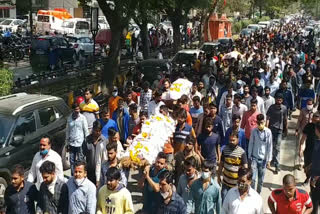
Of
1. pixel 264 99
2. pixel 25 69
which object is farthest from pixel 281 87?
pixel 25 69

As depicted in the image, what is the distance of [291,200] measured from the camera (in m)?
5.73

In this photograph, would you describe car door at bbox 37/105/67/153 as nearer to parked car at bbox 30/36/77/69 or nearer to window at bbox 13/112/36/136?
window at bbox 13/112/36/136

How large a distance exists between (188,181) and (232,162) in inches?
43.9

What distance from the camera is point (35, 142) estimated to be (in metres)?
8.84

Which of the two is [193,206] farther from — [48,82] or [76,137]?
[48,82]

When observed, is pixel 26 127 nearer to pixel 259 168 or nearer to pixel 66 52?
pixel 259 168

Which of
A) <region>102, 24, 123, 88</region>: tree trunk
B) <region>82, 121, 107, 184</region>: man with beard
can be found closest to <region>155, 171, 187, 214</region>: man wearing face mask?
<region>82, 121, 107, 184</region>: man with beard

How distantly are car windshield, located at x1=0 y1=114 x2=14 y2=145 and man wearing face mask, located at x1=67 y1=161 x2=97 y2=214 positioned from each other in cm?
278

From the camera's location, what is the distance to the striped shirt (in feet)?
23.5

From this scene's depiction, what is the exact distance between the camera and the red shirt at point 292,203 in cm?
571

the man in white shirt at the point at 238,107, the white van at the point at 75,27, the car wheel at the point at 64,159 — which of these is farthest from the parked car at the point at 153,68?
the white van at the point at 75,27

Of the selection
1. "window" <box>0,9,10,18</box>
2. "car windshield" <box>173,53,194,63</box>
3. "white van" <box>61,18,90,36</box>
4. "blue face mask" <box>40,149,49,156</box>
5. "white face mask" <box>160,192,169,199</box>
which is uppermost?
"window" <box>0,9,10,18</box>

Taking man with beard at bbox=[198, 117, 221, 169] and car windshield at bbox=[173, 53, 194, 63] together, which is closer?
man with beard at bbox=[198, 117, 221, 169]

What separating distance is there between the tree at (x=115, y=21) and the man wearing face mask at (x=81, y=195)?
11.1 metres
